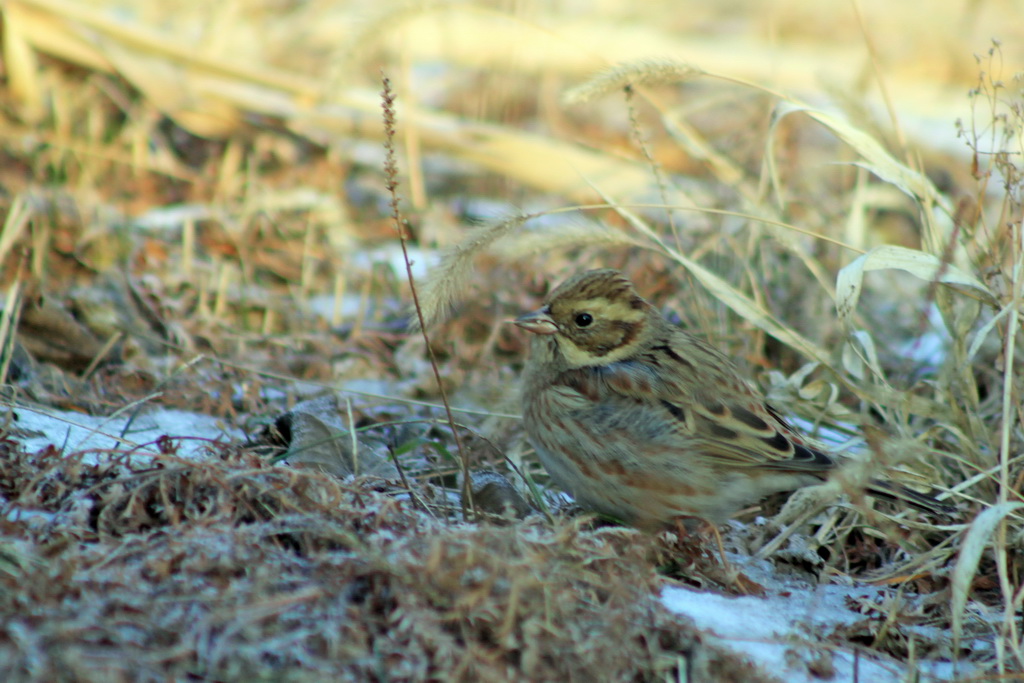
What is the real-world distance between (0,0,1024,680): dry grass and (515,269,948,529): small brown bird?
0.18 m

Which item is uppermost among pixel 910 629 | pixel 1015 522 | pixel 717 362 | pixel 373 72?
pixel 373 72

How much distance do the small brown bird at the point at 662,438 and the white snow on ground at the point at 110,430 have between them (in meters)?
1.16

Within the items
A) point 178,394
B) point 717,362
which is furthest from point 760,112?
point 178,394

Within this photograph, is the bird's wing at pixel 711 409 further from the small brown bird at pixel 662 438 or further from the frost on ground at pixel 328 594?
the frost on ground at pixel 328 594

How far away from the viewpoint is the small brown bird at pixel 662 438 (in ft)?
11.8

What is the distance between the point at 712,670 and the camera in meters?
2.49

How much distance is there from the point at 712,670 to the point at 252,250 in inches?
158

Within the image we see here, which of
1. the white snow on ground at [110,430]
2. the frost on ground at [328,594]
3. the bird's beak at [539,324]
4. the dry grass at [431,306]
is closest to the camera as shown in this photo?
the frost on ground at [328,594]

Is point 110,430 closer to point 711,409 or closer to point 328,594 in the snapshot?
point 328,594

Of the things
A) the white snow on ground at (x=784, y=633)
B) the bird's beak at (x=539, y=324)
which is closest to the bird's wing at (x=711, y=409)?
the bird's beak at (x=539, y=324)

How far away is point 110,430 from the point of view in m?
3.68

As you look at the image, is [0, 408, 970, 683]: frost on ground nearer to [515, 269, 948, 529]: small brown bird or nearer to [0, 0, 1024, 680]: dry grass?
[0, 0, 1024, 680]: dry grass

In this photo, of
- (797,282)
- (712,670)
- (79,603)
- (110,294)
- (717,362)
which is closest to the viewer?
(79,603)

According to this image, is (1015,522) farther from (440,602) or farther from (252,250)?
(252,250)
